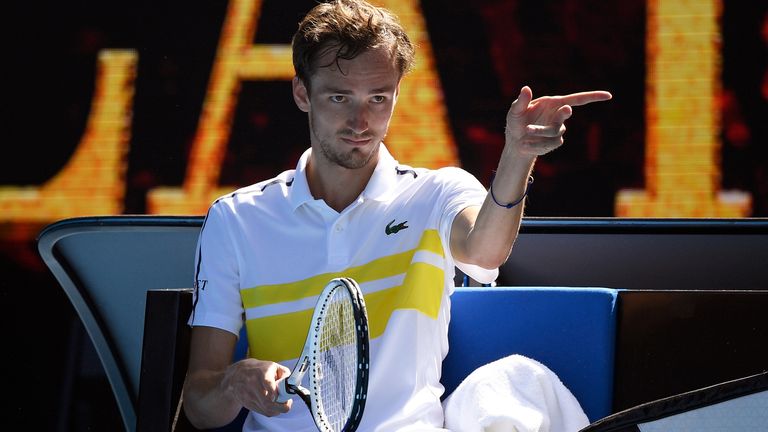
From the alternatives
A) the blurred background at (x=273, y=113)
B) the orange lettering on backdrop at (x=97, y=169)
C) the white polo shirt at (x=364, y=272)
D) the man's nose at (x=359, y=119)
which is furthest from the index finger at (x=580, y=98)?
the orange lettering on backdrop at (x=97, y=169)

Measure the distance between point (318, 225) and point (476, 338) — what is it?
32cm

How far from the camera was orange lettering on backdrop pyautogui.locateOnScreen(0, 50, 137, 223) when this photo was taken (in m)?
3.22

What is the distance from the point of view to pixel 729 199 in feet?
9.68

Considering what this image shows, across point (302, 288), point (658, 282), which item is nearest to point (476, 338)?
point (302, 288)

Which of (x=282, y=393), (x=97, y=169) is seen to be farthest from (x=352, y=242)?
(x=97, y=169)

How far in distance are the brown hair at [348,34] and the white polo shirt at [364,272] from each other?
200mm

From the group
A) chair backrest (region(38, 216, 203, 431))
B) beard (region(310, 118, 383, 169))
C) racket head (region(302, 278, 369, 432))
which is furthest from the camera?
chair backrest (region(38, 216, 203, 431))

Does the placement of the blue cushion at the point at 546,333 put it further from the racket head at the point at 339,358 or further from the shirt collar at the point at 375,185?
the racket head at the point at 339,358

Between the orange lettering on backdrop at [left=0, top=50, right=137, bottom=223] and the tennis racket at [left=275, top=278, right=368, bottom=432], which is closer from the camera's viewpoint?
the tennis racket at [left=275, top=278, right=368, bottom=432]

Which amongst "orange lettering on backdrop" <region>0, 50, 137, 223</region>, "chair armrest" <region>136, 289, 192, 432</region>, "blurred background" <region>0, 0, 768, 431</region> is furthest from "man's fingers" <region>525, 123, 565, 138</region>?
"orange lettering on backdrop" <region>0, 50, 137, 223</region>

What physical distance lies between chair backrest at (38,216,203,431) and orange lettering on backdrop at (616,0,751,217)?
1305 millimetres

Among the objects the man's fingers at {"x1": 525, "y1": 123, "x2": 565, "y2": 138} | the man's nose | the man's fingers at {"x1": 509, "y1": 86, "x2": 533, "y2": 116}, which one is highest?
the man's fingers at {"x1": 509, "y1": 86, "x2": 533, "y2": 116}

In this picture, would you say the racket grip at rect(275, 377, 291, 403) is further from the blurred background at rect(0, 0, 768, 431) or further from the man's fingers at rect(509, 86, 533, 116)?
the blurred background at rect(0, 0, 768, 431)

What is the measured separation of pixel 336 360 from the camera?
1.51 m
